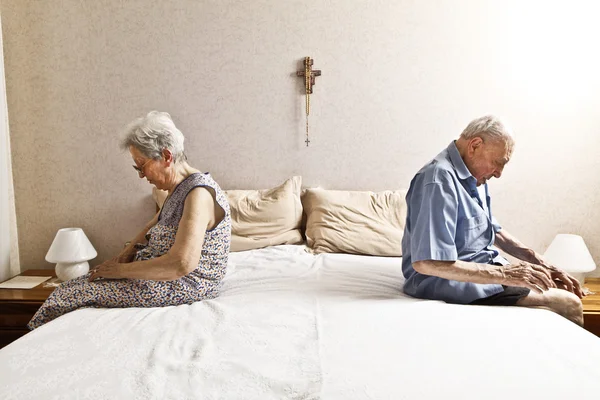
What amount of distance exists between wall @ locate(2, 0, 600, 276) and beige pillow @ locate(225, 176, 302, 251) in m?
0.23

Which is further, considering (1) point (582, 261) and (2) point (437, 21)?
(2) point (437, 21)

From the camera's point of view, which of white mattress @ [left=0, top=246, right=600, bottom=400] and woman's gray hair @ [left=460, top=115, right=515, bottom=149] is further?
woman's gray hair @ [left=460, top=115, right=515, bottom=149]

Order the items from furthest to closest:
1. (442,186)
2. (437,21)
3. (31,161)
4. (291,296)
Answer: (31,161), (437,21), (291,296), (442,186)

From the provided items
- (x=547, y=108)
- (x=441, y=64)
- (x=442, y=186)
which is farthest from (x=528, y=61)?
(x=442, y=186)

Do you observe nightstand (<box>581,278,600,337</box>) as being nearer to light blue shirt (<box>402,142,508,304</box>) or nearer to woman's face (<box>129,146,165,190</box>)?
light blue shirt (<box>402,142,508,304</box>)

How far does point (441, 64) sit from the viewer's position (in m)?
2.68

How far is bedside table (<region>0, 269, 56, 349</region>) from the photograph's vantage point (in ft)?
7.59

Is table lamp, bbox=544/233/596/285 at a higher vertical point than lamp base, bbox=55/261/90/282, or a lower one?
higher

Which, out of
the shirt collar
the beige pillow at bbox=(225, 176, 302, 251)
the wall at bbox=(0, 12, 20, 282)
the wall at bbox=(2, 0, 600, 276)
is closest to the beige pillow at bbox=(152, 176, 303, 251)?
the beige pillow at bbox=(225, 176, 302, 251)

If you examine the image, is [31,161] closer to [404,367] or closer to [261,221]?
[261,221]

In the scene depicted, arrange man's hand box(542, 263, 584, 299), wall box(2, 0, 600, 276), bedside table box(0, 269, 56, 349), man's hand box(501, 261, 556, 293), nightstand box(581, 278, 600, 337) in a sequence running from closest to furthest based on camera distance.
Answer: man's hand box(501, 261, 556, 293)
man's hand box(542, 263, 584, 299)
nightstand box(581, 278, 600, 337)
bedside table box(0, 269, 56, 349)
wall box(2, 0, 600, 276)

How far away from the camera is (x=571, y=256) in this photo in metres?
2.49

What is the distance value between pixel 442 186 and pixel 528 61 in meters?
1.61

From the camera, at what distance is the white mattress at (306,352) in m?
1.05
